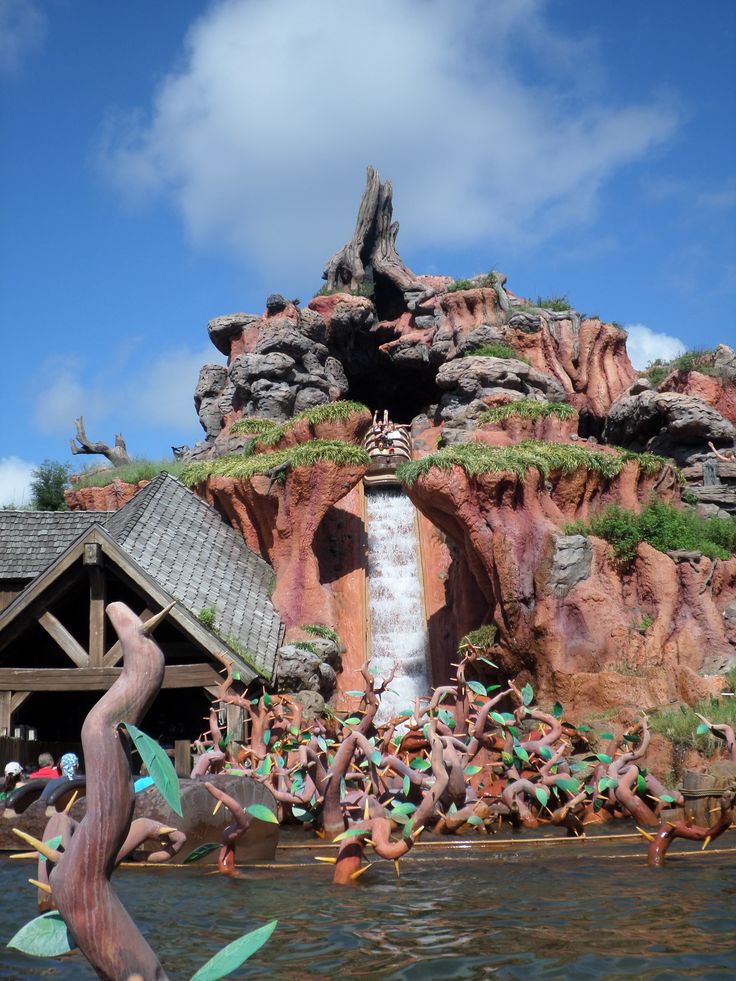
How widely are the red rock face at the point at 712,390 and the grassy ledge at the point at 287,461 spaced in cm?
921

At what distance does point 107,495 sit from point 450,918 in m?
17.6

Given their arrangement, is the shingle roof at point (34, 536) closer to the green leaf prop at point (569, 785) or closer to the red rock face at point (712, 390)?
the green leaf prop at point (569, 785)

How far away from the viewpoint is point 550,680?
14.1 meters

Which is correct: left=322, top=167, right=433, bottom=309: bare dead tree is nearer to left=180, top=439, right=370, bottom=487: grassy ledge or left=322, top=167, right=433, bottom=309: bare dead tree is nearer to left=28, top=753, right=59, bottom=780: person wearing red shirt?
left=180, top=439, right=370, bottom=487: grassy ledge

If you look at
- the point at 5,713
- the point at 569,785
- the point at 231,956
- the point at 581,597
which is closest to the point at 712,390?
the point at 581,597

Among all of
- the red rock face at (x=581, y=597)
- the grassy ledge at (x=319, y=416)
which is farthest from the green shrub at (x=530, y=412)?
the grassy ledge at (x=319, y=416)

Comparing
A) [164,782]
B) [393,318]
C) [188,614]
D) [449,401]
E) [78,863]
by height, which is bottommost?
[78,863]

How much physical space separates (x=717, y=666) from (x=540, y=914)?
8.41 meters

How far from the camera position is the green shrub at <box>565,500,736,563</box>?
15.1 meters

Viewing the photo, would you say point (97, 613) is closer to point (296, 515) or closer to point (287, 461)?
point (296, 515)

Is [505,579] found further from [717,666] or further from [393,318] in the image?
[393,318]

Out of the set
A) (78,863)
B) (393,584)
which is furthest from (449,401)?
(78,863)

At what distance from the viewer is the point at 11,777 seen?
10742 millimetres

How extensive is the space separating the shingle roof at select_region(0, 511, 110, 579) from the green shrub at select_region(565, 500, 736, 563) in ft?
29.9
